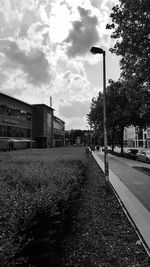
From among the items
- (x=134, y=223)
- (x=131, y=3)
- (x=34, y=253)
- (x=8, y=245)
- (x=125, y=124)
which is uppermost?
(x=131, y=3)

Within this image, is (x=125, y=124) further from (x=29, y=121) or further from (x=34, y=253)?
(x=29, y=121)

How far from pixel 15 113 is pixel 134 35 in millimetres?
57568

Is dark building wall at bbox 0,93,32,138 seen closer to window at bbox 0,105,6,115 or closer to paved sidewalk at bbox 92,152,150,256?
window at bbox 0,105,6,115

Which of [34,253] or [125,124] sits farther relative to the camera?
[125,124]

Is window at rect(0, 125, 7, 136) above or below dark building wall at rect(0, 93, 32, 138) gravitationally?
below

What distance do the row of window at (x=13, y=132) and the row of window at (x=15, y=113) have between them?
3279mm

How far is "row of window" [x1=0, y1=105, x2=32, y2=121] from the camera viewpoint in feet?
191

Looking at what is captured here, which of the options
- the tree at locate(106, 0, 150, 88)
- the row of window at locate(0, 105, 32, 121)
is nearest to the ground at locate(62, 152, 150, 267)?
the tree at locate(106, 0, 150, 88)

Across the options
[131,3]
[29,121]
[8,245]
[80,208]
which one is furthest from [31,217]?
[29,121]

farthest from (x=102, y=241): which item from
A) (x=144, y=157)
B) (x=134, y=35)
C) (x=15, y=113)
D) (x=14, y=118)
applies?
(x=15, y=113)

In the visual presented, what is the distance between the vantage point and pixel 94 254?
180 inches

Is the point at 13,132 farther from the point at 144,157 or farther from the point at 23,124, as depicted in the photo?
the point at 144,157

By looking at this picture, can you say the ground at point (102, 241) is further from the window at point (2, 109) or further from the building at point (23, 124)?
the window at point (2, 109)

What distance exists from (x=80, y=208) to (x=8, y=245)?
539 cm
